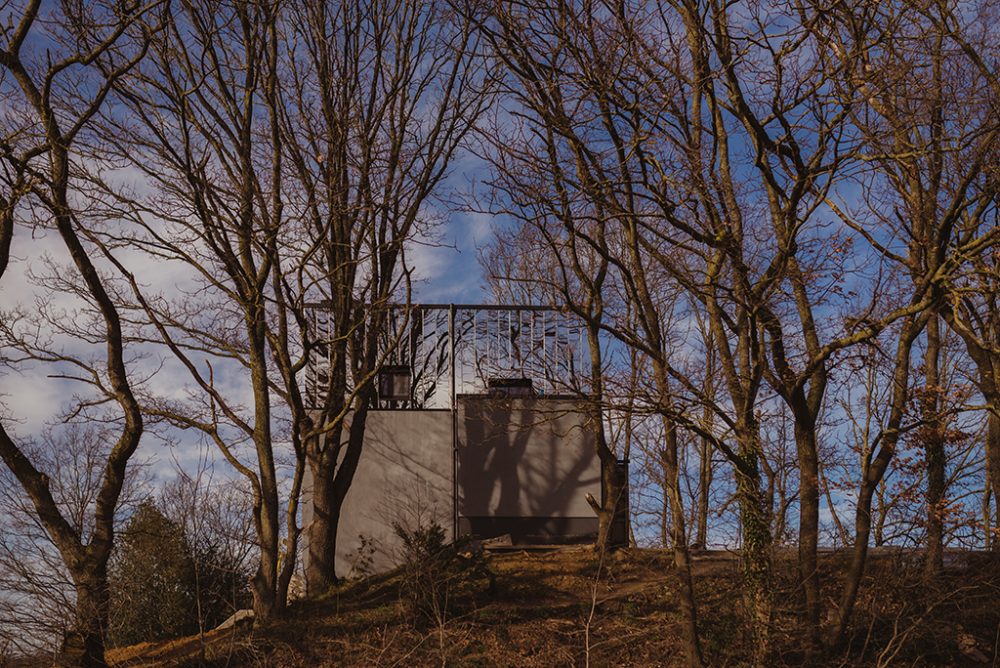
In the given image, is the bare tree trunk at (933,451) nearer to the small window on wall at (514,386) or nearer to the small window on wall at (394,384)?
the small window on wall at (514,386)

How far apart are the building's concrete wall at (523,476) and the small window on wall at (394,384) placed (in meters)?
1.13

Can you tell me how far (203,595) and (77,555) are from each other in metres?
4.54

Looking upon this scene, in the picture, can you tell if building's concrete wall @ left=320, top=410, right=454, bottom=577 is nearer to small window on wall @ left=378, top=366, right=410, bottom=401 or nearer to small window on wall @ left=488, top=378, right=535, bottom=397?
small window on wall @ left=378, top=366, right=410, bottom=401

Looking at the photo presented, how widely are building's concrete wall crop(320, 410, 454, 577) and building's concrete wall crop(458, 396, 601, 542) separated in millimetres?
357

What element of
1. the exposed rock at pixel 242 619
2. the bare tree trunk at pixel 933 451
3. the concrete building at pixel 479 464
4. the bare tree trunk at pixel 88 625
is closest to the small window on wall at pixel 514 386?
the concrete building at pixel 479 464

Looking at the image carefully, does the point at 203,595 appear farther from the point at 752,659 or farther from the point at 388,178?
the point at 752,659

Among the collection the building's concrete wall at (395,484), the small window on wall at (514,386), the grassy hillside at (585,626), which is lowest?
the grassy hillside at (585,626)

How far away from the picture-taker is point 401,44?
587 inches

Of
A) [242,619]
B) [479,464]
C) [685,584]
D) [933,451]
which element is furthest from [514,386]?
[933,451]

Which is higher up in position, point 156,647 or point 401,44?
point 401,44

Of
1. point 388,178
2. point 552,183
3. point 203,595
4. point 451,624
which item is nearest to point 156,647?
point 203,595

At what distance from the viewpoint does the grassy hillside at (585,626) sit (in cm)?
1117

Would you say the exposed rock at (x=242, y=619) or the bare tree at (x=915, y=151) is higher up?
the bare tree at (x=915, y=151)

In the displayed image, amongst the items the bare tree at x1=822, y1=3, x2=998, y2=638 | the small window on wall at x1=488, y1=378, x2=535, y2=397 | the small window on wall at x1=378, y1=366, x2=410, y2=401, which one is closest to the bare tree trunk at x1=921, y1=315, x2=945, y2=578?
the bare tree at x1=822, y1=3, x2=998, y2=638
